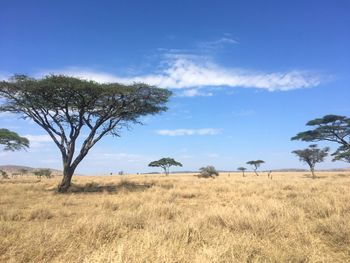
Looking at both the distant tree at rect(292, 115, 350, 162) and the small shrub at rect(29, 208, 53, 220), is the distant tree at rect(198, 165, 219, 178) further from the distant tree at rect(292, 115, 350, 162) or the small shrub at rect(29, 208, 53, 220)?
the small shrub at rect(29, 208, 53, 220)

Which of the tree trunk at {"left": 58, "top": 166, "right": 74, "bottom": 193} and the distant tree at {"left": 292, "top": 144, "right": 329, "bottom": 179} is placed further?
the distant tree at {"left": 292, "top": 144, "right": 329, "bottom": 179}

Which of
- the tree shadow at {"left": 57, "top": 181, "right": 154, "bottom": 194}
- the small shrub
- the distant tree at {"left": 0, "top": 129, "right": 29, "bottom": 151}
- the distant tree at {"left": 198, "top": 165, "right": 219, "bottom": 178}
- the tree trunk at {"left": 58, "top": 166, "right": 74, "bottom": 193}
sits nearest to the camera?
the small shrub

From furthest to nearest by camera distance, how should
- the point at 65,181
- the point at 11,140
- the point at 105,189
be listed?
the point at 11,140
the point at 105,189
the point at 65,181

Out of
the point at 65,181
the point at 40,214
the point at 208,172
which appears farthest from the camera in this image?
the point at 208,172

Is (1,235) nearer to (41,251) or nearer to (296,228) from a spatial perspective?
(41,251)

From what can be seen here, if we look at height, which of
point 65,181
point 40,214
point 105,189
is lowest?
point 40,214

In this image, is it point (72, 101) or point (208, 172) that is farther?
point (208, 172)

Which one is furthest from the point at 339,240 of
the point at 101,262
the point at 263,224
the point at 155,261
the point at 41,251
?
the point at 41,251

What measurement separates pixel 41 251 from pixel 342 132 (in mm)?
38660

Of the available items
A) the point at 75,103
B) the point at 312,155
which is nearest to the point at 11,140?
the point at 75,103

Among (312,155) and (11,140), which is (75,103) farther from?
(312,155)

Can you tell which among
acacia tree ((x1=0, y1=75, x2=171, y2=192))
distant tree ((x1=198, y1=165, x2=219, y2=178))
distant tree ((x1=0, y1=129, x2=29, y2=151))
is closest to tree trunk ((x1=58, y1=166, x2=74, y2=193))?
acacia tree ((x1=0, y1=75, x2=171, y2=192))

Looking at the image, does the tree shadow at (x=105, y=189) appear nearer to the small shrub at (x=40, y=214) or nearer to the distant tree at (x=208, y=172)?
the small shrub at (x=40, y=214)

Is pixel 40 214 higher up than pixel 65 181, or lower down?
lower down
